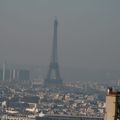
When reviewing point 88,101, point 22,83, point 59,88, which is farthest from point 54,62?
point 88,101

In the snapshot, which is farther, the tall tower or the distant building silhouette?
the tall tower

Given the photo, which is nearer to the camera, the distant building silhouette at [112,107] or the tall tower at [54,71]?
the distant building silhouette at [112,107]

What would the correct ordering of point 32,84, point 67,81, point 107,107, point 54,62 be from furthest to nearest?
1. point 67,81
2. point 32,84
3. point 54,62
4. point 107,107

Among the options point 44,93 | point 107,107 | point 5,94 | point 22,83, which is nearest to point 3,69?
point 22,83

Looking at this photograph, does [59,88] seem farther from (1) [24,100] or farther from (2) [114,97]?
(2) [114,97]

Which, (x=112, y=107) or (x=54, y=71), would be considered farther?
(x=54, y=71)

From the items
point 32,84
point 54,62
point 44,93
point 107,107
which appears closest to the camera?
point 107,107

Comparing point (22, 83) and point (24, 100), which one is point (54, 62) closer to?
point (22, 83)

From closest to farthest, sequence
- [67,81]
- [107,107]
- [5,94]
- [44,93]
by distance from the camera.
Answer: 1. [107,107]
2. [5,94]
3. [44,93]
4. [67,81]

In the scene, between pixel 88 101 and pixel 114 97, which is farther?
pixel 88 101
